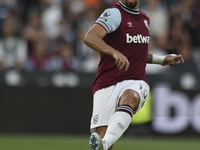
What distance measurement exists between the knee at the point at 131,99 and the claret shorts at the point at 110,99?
0.26 ft

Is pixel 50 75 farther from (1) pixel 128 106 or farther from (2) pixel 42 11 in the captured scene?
(1) pixel 128 106

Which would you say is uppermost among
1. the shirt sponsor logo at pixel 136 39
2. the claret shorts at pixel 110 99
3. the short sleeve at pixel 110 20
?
the short sleeve at pixel 110 20

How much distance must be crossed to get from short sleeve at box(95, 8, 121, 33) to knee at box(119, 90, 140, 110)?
758 mm

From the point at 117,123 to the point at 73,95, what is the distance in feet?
21.4

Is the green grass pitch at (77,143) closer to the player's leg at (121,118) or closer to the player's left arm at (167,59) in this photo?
the player's left arm at (167,59)

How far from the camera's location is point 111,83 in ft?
23.7

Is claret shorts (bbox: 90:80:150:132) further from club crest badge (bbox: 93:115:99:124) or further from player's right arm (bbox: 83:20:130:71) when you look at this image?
player's right arm (bbox: 83:20:130:71)

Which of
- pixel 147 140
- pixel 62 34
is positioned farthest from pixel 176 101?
pixel 62 34

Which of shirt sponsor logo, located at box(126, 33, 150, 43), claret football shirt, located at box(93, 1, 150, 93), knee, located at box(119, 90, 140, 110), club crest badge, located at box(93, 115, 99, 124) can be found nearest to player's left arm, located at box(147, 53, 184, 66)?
claret football shirt, located at box(93, 1, 150, 93)

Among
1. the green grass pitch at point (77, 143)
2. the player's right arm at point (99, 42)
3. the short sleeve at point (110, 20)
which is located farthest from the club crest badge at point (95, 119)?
the green grass pitch at point (77, 143)

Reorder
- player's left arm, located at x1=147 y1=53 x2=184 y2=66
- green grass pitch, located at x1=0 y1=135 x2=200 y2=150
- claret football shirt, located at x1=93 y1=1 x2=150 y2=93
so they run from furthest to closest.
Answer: green grass pitch, located at x1=0 y1=135 x2=200 y2=150 < player's left arm, located at x1=147 y1=53 x2=184 y2=66 < claret football shirt, located at x1=93 y1=1 x2=150 y2=93

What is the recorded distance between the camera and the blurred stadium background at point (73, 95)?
12.9 m

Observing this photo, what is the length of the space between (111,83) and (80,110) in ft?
19.8

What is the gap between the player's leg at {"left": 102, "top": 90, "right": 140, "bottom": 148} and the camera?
22.1 ft
